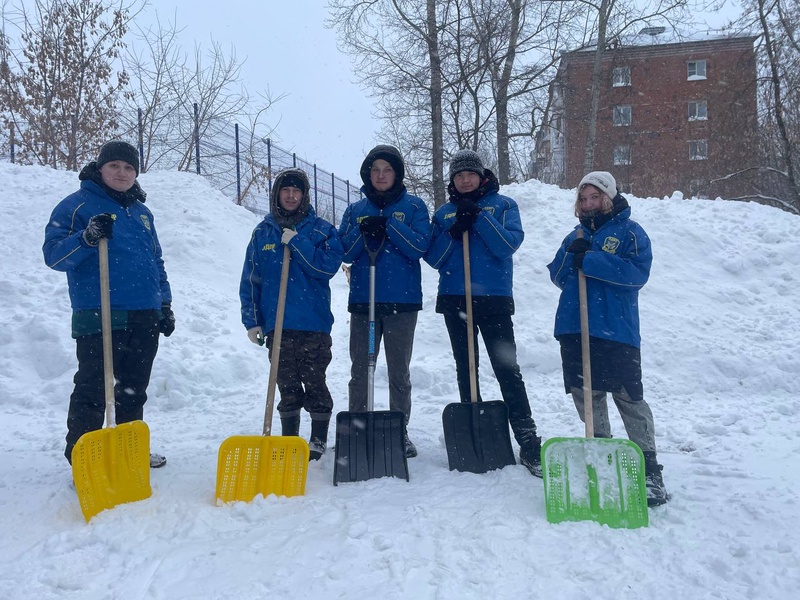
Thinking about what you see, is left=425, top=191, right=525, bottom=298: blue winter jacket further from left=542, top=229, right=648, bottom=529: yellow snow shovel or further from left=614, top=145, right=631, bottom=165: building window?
left=614, top=145, right=631, bottom=165: building window

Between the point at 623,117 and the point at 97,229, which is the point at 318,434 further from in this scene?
the point at 623,117

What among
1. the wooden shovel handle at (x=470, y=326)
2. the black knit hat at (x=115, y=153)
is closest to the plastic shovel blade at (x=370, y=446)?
the wooden shovel handle at (x=470, y=326)

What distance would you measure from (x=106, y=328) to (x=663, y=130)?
101ft

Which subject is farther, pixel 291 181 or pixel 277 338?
pixel 291 181

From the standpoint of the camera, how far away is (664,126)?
A: 94.7ft

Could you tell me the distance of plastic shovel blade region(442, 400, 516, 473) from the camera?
3578mm

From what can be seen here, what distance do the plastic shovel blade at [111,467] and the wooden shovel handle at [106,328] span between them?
0.11 m

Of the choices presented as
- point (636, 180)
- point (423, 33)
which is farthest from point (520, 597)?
point (636, 180)

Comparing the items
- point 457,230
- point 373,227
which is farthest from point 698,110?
point 373,227

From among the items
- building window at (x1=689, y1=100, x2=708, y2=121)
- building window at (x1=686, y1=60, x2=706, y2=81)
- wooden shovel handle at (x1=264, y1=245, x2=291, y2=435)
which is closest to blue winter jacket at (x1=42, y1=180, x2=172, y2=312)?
wooden shovel handle at (x1=264, y1=245, x2=291, y2=435)

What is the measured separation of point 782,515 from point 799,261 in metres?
6.54

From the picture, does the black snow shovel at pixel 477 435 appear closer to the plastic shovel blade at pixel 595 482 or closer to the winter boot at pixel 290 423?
the plastic shovel blade at pixel 595 482

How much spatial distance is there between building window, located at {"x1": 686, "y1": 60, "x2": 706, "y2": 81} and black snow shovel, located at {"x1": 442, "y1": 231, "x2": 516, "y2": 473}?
103 feet

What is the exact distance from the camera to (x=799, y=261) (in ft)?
26.5
